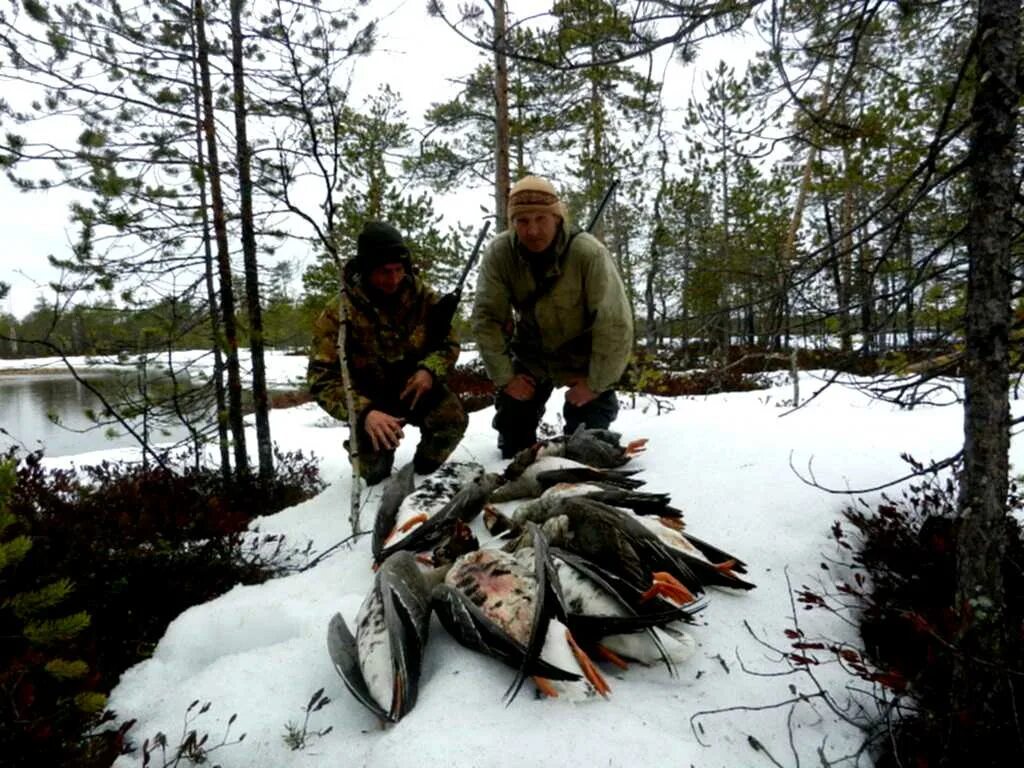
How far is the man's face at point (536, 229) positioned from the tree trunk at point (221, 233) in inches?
108

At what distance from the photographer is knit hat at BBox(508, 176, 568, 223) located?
12.1 feet

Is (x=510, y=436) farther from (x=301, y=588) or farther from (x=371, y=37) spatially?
(x=371, y=37)

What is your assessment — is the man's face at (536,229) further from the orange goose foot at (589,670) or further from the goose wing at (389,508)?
the orange goose foot at (589,670)

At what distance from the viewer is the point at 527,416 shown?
4.56 m

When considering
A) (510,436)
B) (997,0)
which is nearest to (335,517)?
(510,436)

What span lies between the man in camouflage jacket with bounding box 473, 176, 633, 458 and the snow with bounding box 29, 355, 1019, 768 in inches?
46.6

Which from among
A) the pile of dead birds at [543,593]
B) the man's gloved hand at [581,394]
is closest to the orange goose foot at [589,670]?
the pile of dead birds at [543,593]

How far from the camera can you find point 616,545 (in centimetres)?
219

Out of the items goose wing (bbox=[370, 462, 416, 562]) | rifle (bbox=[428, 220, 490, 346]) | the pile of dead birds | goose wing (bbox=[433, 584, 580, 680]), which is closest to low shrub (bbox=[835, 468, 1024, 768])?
the pile of dead birds

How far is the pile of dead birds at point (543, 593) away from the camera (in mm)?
1698

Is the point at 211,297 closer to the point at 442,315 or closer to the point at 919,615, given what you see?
the point at 442,315

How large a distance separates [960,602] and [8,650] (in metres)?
3.31

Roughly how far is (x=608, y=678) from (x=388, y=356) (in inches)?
127

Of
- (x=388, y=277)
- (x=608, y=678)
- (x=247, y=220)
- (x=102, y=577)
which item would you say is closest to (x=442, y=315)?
(x=388, y=277)
